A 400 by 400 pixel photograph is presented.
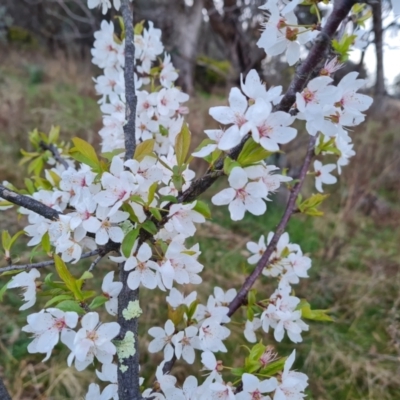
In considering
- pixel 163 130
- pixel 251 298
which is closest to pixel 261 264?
pixel 251 298

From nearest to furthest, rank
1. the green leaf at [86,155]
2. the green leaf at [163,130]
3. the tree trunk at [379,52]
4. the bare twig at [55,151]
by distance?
the green leaf at [86,155] < the green leaf at [163,130] < the bare twig at [55,151] < the tree trunk at [379,52]

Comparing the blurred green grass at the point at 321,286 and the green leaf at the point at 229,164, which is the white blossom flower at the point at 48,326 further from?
the blurred green grass at the point at 321,286

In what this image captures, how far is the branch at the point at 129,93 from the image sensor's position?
0.55m

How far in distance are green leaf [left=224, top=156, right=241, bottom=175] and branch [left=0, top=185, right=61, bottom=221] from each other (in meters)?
0.22

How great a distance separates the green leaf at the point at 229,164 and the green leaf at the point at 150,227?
0.11 m

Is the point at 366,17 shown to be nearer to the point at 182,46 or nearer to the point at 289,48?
the point at 289,48

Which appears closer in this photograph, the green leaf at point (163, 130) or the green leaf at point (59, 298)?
the green leaf at point (59, 298)

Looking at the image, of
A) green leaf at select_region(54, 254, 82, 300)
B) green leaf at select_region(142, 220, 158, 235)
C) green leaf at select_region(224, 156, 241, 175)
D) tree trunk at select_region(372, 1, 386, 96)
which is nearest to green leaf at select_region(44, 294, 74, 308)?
green leaf at select_region(54, 254, 82, 300)

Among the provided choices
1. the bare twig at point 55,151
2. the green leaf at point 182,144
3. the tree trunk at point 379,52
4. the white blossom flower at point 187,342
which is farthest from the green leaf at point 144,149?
the tree trunk at point 379,52

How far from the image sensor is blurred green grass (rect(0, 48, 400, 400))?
1.58 metres

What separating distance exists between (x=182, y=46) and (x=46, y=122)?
106 inches

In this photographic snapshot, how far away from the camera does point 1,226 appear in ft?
7.39

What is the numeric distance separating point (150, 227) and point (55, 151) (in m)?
0.48

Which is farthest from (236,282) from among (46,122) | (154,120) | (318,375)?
(46,122)
